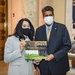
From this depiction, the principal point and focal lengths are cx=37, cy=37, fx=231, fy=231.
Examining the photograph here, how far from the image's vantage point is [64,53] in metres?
2.73

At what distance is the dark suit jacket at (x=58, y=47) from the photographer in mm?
2717

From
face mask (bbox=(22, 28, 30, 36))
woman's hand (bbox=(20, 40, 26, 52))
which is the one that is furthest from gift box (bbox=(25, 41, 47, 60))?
face mask (bbox=(22, 28, 30, 36))

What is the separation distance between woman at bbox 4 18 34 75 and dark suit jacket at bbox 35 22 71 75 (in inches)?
8.6

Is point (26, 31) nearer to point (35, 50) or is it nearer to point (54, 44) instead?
point (35, 50)

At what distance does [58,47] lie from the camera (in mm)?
2744

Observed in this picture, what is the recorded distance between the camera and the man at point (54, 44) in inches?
107

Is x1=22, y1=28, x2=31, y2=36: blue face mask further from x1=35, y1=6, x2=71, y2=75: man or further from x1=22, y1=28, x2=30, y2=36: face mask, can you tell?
x1=35, y1=6, x2=71, y2=75: man

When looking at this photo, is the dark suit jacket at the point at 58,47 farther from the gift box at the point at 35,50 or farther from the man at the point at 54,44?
the gift box at the point at 35,50

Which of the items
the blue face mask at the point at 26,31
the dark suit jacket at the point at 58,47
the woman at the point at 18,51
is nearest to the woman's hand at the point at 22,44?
the woman at the point at 18,51

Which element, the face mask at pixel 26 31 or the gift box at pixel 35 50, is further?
the face mask at pixel 26 31

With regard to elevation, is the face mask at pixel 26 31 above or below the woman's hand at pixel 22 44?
above

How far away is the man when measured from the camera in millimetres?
2719

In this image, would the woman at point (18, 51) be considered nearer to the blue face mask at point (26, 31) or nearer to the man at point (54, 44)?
the blue face mask at point (26, 31)

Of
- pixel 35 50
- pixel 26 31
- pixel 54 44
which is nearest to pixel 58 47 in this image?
pixel 54 44
